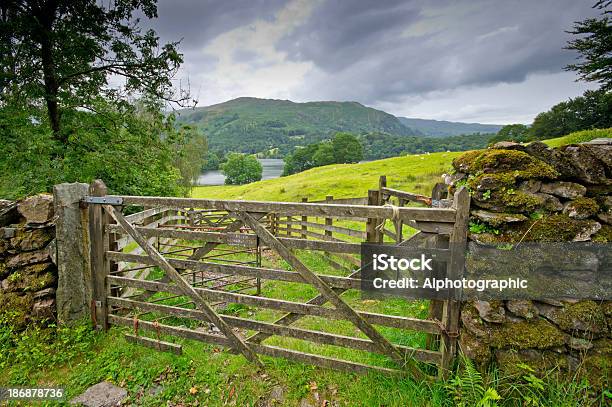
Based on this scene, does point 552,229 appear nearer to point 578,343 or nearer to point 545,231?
point 545,231

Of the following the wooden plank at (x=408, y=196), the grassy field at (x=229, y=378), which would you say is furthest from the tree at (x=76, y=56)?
the wooden plank at (x=408, y=196)

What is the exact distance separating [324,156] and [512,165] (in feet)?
293

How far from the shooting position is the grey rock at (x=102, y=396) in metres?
3.42

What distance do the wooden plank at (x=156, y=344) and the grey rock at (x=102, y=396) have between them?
0.64m

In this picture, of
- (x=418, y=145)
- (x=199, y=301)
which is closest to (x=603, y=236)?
(x=199, y=301)

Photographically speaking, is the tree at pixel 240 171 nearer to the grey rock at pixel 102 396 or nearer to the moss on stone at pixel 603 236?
the grey rock at pixel 102 396

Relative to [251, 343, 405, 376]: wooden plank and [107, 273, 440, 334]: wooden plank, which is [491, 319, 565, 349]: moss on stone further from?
[251, 343, 405, 376]: wooden plank

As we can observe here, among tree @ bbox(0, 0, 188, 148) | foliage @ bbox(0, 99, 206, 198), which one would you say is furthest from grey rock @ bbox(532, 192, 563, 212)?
tree @ bbox(0, 0, 188, 148)

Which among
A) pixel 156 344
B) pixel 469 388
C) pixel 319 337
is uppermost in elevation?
pixel 319 337

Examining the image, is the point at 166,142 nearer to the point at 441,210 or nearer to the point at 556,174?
the point at 441,210

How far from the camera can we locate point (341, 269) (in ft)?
28.5

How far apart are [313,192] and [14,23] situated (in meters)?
26.8

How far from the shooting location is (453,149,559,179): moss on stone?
2959 millimetres

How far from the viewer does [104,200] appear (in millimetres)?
4332
